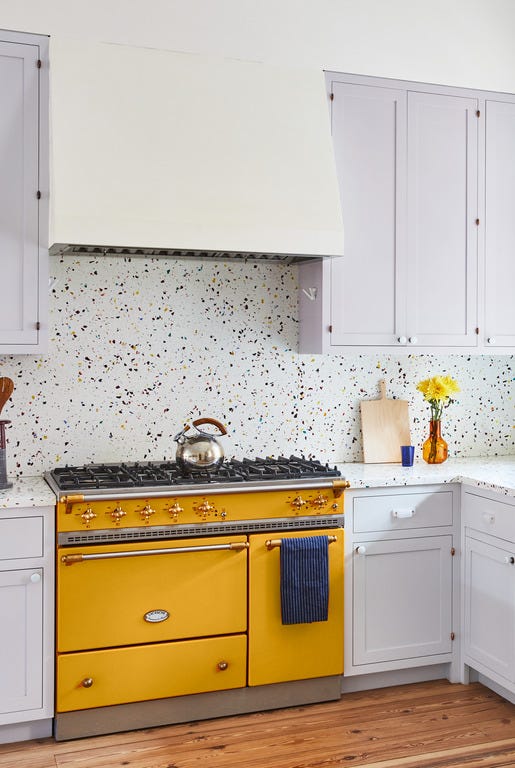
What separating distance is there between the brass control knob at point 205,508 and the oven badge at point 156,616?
368mm

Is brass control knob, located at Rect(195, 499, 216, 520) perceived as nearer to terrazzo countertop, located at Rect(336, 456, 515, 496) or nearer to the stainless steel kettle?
the stainless steel kettle

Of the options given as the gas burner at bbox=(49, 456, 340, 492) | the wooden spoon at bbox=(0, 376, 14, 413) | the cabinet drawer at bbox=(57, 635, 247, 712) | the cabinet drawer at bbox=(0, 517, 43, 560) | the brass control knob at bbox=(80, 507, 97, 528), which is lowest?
the cabinet drawer at bbox=(57, 635, 247, 712)

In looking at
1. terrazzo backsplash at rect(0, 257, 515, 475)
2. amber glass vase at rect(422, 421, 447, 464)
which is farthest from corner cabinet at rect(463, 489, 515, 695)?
terrazzo backsplash at rect(0, 257, 515, 475)

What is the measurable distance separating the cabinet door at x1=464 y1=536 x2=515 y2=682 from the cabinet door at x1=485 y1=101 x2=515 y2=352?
3.20 feet

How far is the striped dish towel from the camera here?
3.20 m

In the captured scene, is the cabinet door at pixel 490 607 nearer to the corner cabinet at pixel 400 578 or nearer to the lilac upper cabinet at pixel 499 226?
the corner cabinet at pixel 400 578

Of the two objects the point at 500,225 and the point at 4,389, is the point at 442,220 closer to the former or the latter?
the point at 500,225

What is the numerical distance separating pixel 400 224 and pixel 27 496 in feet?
6.24

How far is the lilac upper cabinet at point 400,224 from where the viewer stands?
139 inches

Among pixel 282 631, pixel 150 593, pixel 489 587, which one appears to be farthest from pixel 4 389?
pixel 489 587

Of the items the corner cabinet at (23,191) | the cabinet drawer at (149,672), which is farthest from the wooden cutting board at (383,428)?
the corner cabinet at (23,191)

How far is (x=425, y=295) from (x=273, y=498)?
1.15 meters

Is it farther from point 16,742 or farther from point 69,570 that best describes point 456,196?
point 16,742

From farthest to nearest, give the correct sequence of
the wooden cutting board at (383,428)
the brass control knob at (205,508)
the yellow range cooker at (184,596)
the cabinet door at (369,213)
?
the wooden cutting board at (383,428), the cabinet door at (369,213), the brass control knob at (205,508), the yellow range cooker at (184,596)
